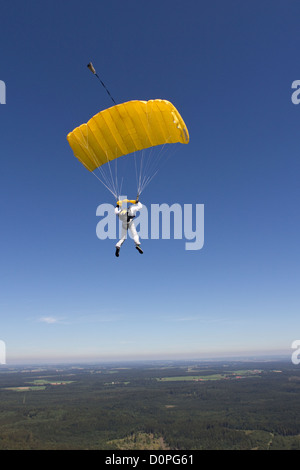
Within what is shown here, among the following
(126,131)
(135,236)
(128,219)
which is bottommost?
(135,236)

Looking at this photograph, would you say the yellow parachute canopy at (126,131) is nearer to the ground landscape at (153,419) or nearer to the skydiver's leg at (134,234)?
the skydiver's leg at (134,234)

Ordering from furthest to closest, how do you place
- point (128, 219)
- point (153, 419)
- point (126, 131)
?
point (153, 419), point (126, 131), point (128, 219)

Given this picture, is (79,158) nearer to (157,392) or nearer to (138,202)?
(138,202)

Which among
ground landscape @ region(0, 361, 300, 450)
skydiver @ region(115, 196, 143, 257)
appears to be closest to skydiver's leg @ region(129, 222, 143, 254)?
skydiver @ region(115, 196, 143, 257)

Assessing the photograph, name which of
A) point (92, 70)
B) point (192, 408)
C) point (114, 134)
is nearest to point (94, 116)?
point (114, 134)

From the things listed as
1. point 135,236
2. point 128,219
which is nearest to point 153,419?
point 135,236

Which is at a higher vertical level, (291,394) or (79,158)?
(79,158)

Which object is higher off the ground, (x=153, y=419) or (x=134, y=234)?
(x=134, y=234)

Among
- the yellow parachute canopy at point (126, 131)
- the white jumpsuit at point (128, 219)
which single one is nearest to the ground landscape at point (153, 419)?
the white jumpsuit at point (128, 219)

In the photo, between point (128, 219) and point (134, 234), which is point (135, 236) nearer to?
point (134, 234)
